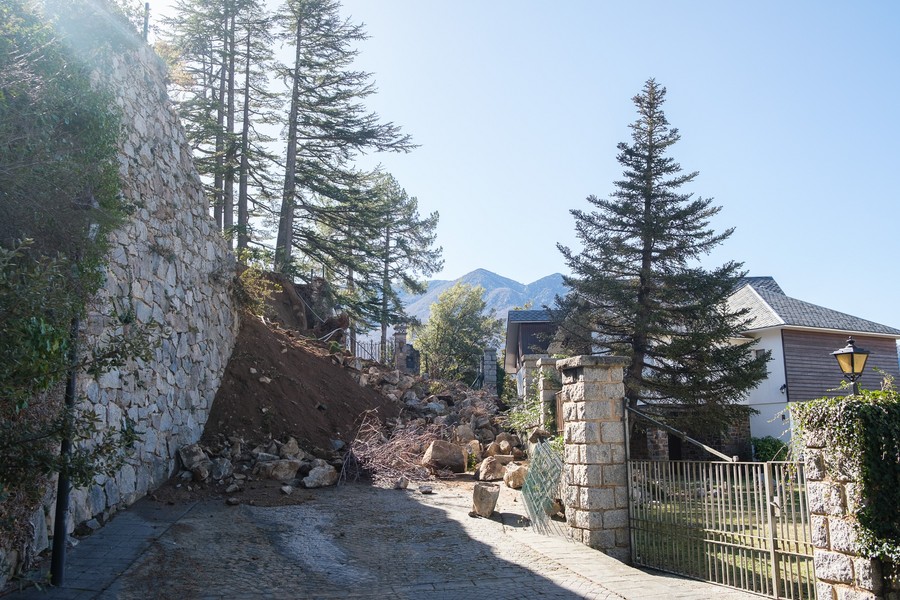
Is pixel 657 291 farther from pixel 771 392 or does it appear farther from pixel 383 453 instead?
pixel 771 392

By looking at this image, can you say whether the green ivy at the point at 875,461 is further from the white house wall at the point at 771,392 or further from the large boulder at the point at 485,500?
the white house wall at the point at 771,392

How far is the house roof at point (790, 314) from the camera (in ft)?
76.4

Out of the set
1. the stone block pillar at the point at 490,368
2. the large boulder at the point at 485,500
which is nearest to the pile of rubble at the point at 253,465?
the large boulder at the point at 485,500

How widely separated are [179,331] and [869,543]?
9716 millimetres

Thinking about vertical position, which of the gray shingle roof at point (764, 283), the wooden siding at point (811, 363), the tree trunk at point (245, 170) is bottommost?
the wooden siding at point (811, 363)

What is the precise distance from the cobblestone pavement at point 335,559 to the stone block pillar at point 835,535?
3.10ft

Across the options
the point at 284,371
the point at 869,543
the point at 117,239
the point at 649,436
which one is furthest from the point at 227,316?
the point at 649,436

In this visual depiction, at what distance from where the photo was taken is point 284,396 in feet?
45.4

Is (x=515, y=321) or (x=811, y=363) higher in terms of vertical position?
(x=515, y=321)

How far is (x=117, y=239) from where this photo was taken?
8.88m

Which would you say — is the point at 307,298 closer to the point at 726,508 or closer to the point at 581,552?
the point at 581,552

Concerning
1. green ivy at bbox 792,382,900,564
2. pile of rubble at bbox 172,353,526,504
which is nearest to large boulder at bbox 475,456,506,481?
pile of rubble at bbox 172,353,526,504

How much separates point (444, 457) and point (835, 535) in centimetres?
882

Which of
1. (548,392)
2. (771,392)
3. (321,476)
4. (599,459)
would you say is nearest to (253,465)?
(321,476)
